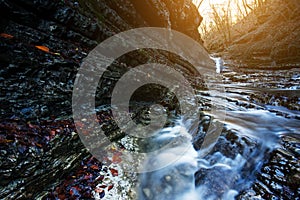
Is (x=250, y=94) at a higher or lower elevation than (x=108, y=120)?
higher

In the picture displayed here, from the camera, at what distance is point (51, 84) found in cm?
386

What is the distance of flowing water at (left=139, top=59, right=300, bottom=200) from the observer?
2.97m

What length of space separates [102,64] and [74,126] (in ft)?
7.93

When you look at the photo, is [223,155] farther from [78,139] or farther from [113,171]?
[78,139]

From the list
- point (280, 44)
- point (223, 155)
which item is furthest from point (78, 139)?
point (280, 44)

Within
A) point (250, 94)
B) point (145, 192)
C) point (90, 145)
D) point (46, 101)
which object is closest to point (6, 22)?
point (46, 101)

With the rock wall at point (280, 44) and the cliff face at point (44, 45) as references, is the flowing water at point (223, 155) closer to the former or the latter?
the cliff face at point (44, 45)

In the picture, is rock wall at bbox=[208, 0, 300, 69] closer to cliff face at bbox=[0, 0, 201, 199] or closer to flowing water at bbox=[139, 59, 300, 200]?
flowing water at bbox=[139, 59, 300, 200]

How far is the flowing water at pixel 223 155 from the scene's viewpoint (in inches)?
117

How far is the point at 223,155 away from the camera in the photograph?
3.63m

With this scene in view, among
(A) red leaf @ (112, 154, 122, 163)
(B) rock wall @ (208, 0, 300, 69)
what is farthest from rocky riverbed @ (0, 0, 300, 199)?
(B) rock wall @ (208, 0, 300, 69)

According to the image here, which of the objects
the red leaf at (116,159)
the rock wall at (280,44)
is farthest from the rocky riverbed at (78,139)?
the rock wall at (280,44)

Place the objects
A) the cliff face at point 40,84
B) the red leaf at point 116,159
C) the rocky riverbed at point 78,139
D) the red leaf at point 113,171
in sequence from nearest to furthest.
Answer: the cliff face at point 40,84 → the rocky riverbed at point 78,139 → the red leaf at point 113,171 → the red leaf at point 116,159

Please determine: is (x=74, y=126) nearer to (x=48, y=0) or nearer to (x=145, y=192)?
(x=145, y=192)
